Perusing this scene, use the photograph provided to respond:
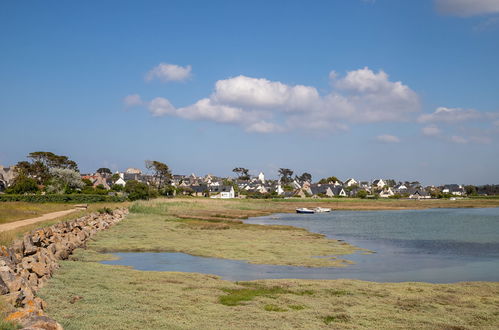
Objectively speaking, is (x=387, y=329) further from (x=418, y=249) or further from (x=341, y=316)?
(x=418, y=249)

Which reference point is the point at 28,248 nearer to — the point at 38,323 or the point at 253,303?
the point at 253,303

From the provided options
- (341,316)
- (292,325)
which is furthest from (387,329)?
(292,325)

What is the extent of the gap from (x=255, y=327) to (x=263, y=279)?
823cm

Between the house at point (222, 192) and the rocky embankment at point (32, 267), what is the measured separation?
12793 cm

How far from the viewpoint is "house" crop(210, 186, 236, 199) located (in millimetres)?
164337

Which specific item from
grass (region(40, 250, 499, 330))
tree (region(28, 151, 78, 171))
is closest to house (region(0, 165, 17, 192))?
tree (region(28, 151, 78, 171))

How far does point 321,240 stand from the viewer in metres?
40.5

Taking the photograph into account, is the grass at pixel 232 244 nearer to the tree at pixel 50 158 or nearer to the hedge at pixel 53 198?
the hedge at pixel 53 198

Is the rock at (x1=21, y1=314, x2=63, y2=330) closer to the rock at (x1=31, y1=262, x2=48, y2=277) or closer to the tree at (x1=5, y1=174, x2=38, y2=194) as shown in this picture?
the rock at (x1=31, y1=262, x2=48, y2=277)

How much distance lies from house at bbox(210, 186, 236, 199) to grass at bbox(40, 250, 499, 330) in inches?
5464

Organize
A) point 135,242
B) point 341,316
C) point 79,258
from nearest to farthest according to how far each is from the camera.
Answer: point 341,316 → point 79,258 → point 135,242

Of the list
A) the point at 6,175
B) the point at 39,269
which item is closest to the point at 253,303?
the point at 39,269

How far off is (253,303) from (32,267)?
26.7 ft

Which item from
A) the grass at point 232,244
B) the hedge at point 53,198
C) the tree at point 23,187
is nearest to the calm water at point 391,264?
the grass at point 232,244
